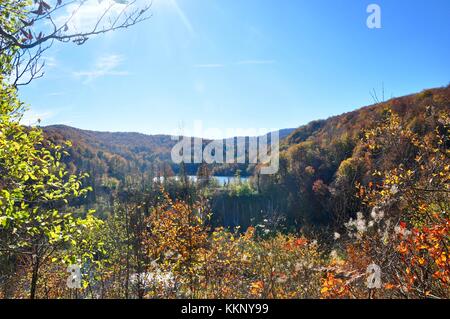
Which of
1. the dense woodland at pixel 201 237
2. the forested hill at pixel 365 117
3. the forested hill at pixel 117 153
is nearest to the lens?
the dense woodland at pixel 201 237

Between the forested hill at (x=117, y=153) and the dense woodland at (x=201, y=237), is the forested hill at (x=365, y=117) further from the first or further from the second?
the dense woodland at (x=201, y=237)

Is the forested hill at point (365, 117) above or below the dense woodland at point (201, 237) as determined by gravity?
above

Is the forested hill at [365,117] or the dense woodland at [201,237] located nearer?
the dense woodland at [201,237]

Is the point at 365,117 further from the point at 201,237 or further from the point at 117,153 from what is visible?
the point at 117,153

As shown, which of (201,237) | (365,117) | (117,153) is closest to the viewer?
(201,237)

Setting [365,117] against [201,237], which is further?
[365,117]

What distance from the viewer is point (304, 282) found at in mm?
5801

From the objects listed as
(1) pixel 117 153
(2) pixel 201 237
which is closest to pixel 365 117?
(2) pixel 201 237

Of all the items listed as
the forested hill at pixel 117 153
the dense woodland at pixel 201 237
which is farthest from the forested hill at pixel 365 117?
the dense woodland at pixel 201 237

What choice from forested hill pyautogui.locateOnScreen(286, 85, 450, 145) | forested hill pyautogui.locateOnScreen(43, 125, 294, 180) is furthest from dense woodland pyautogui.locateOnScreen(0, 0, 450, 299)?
forested hill pyautogui.locateOnScreen(43, 125, 294, 180)

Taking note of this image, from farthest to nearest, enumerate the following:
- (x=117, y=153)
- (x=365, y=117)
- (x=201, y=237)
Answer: (x=117, y=153) < (x=365, y=117) < (x=201, y=237)

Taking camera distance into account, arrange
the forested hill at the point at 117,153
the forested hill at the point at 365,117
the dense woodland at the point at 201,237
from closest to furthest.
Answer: the dense woodland at the point at 201,237
the forested hill at the point at 365,117
the forested hill at the point at 117,153
